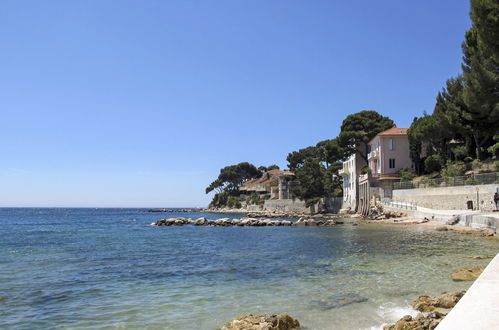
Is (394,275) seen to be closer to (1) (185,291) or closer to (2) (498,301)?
(1) (185,291)

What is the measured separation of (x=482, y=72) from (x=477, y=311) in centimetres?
3004

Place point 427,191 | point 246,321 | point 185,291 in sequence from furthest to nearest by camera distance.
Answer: point 427,191
point 185,291
point 246,321

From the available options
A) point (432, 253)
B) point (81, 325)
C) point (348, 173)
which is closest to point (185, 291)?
point (81, 325)

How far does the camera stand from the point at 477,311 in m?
5.48

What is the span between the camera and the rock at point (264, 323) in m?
7.68

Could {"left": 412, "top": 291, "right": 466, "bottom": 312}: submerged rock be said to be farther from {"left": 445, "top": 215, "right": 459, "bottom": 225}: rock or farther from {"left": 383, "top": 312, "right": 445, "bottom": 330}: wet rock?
{"left": 445, "top": 215, "right": 459, "bottom": 225}: rock

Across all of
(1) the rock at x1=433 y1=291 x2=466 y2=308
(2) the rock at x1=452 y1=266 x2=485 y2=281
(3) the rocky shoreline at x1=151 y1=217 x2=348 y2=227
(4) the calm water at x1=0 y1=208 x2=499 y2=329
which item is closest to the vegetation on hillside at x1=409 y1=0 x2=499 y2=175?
(4) the calm water at x1=0 y1=208 x2=499 y2=329

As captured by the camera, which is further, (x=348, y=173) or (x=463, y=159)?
(x=348, y=173)

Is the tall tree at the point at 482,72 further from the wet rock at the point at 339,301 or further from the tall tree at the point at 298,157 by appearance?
the tall tree at the point at 298,157

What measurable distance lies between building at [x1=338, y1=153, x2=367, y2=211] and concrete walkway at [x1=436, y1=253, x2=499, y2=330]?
57.8 m

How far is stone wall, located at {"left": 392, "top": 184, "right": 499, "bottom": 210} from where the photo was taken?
3238 cm

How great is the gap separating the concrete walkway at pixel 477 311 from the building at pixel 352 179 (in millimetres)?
57798

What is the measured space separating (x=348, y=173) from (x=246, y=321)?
63.4m

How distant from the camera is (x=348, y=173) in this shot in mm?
69188
